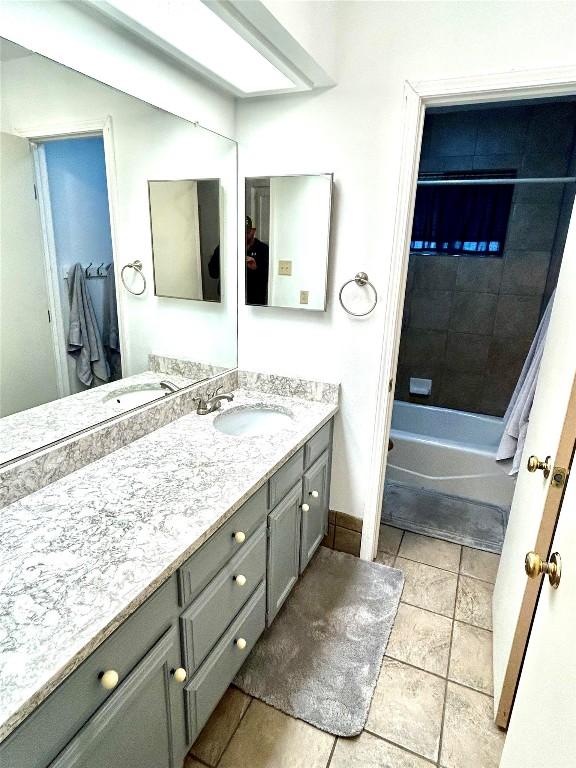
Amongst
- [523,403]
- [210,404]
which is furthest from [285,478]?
[523,403]

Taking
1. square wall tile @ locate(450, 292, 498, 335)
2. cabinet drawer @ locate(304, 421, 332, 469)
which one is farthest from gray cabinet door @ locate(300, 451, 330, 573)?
square wall tile @ locate(450, 292, 498, 335)

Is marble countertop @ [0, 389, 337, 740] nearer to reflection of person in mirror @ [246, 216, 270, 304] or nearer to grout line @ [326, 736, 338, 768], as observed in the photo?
reflection of person in mirror @ [246, 216, 270, 304]

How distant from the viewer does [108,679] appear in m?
0.82

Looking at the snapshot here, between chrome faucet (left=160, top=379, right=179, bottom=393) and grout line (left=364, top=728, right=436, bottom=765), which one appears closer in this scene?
grout line (left=364, top=728, right=436, bottom=765)

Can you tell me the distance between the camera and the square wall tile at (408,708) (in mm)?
1379

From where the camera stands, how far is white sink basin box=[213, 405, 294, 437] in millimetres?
1919

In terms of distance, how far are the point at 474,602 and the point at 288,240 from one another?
1.88 meters

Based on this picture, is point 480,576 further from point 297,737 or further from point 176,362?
point 176,362

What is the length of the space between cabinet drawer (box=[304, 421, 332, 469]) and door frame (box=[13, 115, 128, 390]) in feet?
3.09

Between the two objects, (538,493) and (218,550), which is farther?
(538,493)

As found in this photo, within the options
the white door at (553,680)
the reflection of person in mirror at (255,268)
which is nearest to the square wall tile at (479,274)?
the reflection of person in mirror at (255,268)

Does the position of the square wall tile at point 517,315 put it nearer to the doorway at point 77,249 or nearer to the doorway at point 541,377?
the doorway at point 541,377

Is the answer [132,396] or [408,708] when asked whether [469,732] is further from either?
[132,396]

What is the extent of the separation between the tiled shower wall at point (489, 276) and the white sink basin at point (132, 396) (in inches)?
91.0
